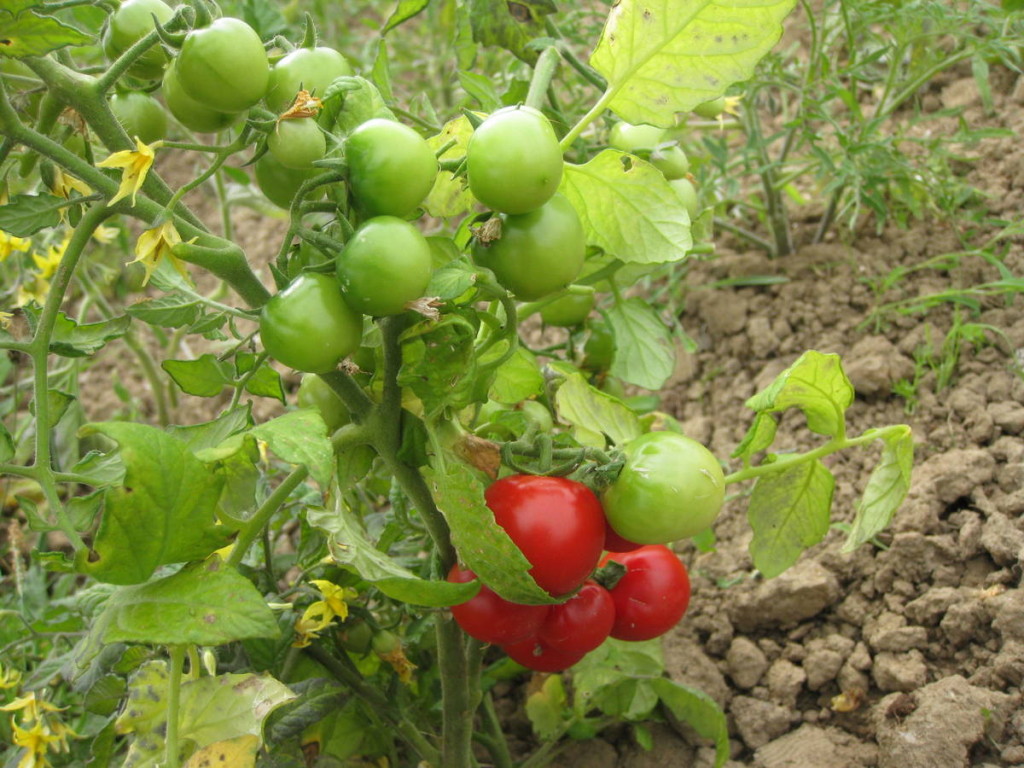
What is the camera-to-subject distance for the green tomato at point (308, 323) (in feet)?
2.43

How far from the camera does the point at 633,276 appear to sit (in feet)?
4.28

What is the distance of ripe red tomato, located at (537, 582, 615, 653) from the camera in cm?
99

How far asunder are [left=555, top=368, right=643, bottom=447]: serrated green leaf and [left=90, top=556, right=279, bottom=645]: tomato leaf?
16.2 inches

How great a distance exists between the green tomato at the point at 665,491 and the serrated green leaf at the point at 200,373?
42 cm

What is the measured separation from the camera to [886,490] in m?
1.07

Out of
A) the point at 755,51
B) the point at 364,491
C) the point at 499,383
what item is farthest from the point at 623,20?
the point at 364,491

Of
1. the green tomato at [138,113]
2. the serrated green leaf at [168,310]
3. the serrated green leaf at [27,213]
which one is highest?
the green tomato at [138,113]

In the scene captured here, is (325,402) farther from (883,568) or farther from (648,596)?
(883,568)

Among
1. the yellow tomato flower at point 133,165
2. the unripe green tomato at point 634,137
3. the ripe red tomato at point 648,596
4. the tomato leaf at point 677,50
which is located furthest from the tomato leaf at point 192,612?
the unripe green tomato at point 634,137

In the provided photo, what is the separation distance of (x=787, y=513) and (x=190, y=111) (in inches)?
31.7

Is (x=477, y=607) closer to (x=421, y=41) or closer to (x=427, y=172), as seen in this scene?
(x=427, y=172)

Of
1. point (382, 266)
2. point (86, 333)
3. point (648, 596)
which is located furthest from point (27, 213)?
point (648, 596)

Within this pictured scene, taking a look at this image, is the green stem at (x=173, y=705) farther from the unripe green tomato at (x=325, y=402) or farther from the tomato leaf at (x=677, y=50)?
the tomato leaf at (x=677, y=50)

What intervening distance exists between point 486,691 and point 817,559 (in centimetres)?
53
